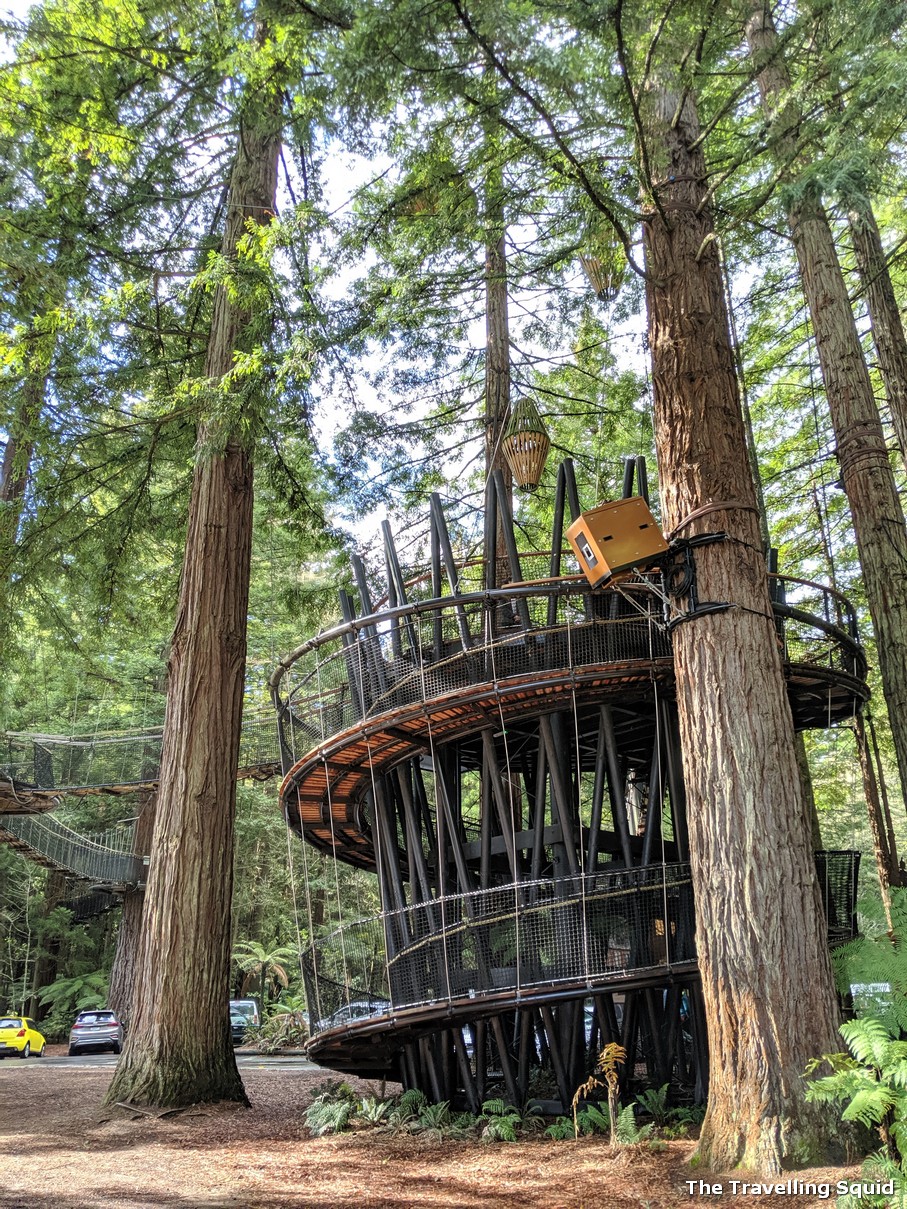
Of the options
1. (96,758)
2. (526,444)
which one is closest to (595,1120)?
(526,444)

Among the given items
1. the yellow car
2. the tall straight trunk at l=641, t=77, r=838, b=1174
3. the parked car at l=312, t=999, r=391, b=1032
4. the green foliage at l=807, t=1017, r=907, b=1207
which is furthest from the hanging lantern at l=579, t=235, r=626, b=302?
the yellow car

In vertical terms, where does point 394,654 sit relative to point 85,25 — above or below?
below

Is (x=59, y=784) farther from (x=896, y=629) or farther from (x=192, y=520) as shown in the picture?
(x=896, y=629)

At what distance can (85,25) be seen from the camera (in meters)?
11.4

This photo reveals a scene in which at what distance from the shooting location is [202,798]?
1116 centimetres

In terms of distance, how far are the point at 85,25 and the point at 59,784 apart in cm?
1654

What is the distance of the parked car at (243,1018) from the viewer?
2700 cm

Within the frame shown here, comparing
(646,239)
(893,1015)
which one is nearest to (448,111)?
(646,239)

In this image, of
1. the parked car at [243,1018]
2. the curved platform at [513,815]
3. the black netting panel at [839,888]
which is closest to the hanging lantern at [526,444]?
the curved platform at [513,815]

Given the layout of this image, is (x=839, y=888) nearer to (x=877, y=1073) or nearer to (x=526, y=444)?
(x=877, y=1073)

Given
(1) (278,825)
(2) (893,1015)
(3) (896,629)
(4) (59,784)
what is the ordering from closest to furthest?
(2) (893,1015)
(3) (896,629)
(4) (59,784)
(1) (278,825)

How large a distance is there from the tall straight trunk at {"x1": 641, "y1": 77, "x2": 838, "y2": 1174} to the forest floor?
20.9 inches

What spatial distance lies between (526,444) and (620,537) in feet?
10.00

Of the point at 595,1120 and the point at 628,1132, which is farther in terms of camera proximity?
the point at 595,1120
